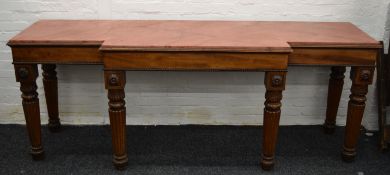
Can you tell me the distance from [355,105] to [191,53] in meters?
0.95

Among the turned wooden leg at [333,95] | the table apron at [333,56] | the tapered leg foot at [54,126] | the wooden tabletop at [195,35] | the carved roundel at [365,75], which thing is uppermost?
the wooden tabletop at [195,35]

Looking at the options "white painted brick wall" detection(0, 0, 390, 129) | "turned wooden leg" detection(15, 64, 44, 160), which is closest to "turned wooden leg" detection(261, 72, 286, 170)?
"white painted brick wall" detection(0, 0, 390, 129)

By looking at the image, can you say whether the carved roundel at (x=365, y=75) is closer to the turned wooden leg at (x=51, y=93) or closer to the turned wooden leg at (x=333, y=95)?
the turned wooden leg at (x=333, y=95)

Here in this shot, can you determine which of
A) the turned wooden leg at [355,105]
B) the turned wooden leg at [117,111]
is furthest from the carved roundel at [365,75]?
the turned wooden leg at [117,111]

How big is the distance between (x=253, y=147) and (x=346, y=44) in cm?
88

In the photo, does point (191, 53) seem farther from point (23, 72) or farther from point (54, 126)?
point (54, 126)

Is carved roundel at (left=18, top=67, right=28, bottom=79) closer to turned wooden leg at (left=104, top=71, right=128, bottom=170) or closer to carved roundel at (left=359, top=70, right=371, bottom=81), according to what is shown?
turned wooden leg at (left=104, top=71, right=128, bottom=170)

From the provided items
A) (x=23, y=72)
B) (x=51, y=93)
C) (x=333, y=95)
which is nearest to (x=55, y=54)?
(x=23, y=72)

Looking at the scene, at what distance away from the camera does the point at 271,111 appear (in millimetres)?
2379

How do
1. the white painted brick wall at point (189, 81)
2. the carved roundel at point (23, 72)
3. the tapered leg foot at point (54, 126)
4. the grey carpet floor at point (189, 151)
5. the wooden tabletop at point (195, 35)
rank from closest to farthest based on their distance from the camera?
1. the wooden tabletop at point (195, 35)
2. the carved roundel at point (23, 72)
3. the grey carpet floor at point (189, 151)
4. the white painted brick wall at point (189, 81)
5. the tapered leg foot at point (54, 126)

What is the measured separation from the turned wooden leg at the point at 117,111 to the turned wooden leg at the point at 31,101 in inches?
16.2

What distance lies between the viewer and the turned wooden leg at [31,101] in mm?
2334

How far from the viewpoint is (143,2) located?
110 inches

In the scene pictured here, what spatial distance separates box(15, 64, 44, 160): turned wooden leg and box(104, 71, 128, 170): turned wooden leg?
0.41m
